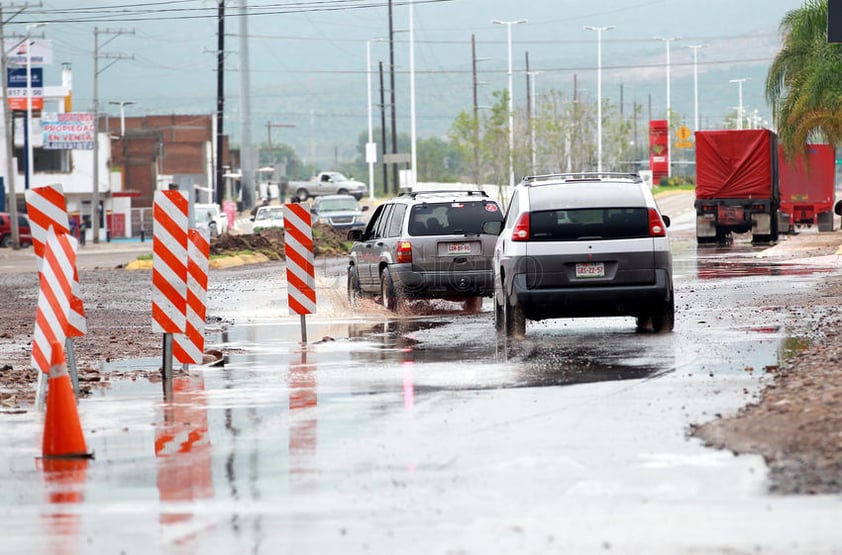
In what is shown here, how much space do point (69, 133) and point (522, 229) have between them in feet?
239

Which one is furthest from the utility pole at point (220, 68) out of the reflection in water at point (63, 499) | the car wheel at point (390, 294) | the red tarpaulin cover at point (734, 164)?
the reflection in water at point (63, 499)

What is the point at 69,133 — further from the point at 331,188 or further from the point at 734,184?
the point at 734,184

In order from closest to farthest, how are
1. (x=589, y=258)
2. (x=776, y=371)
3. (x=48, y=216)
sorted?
(x=776, y=371)
(x=48, y=216)
(x=589, y=258)

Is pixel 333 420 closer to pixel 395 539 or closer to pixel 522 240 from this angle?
pixel 395 539

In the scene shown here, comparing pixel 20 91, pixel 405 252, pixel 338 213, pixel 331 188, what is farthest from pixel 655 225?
pixel 331 188

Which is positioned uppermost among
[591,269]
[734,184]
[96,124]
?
[96,124]

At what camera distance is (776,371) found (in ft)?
43.4

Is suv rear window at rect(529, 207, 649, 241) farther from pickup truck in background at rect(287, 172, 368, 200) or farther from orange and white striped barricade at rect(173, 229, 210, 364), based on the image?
pickup truck in background at rect(287, 172, 368, 200)

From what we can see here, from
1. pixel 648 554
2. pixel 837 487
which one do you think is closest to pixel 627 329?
pixel 837 487

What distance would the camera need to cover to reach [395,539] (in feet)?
24.6

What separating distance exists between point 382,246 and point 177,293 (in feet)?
28.5

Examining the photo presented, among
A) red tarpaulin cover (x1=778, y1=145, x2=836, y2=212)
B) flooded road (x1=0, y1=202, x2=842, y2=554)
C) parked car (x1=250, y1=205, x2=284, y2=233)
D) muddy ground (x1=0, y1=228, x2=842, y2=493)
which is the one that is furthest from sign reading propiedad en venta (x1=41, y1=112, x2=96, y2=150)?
flooded road (x1=0, y1=202, x2=842, y2=554)

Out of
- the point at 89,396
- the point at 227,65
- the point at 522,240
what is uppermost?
the point at 227,65

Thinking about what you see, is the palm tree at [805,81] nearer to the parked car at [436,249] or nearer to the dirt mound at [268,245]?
the dirt mound at [268,245]
